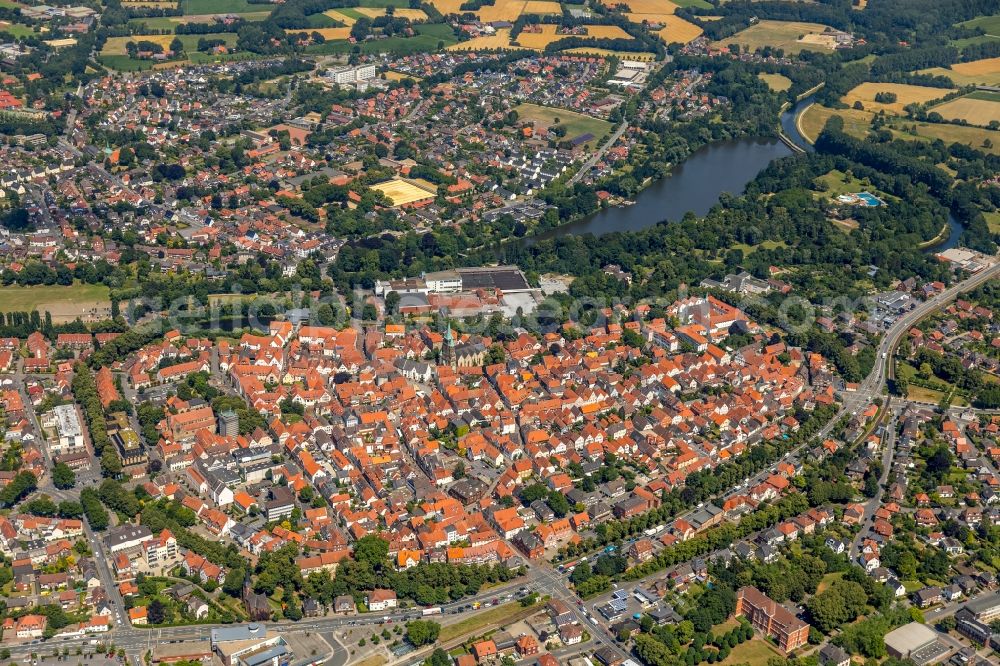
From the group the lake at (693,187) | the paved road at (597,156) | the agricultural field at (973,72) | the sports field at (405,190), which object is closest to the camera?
the lake at (693,187)

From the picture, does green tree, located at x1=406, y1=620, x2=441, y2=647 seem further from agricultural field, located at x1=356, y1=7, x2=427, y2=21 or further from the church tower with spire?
agricultural field, located at x1=356, y1=7, x2=427, y2=21

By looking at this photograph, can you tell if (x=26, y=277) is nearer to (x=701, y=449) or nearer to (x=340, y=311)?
(x=340, y=311)

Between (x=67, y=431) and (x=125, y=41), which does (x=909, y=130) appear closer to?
(x=125, y=41)

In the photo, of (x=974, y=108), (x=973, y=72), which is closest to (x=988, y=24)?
(x=973, y=72)

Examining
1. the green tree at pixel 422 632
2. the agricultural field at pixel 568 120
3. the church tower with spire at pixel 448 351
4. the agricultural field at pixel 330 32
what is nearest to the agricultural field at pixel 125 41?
the agricultural field at pixel 330 32

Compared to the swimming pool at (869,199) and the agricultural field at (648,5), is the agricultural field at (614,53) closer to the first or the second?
the agricultural field at (648,5)
